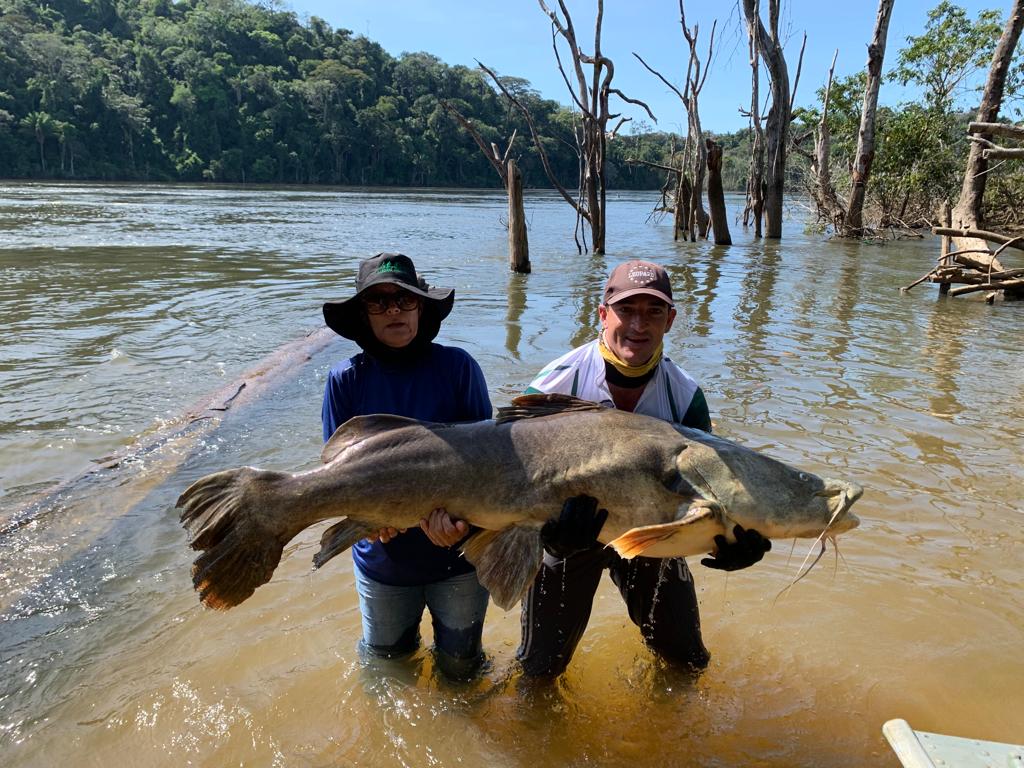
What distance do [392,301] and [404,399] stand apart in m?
0.43

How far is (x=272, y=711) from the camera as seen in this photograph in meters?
3.14

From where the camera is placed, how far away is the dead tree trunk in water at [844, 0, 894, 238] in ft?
66.2

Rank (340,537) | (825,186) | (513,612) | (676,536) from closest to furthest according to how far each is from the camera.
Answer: (676,536) → (340,537) → (513,612) → (825,186)

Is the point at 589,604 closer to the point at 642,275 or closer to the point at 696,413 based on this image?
the point at 696,413

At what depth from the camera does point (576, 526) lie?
2.48 meters

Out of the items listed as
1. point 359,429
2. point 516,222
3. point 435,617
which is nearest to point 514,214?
point 516,222

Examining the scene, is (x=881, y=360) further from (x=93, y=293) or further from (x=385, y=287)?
(x=93, y=293)

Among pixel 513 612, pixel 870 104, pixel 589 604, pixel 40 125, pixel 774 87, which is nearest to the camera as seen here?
pixel 589 604

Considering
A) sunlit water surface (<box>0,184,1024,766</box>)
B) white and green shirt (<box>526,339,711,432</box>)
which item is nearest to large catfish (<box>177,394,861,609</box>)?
white and green shirt (<box>526,339,711,432</box>)

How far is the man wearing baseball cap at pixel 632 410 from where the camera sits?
291 cm

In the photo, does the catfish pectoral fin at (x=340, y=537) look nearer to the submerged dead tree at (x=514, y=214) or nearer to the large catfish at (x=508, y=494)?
the large catfish at (x=508, y=494)

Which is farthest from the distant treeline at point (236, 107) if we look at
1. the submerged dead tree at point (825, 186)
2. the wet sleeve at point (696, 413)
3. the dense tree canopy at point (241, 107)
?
the wet sleeve at point (696, 413)

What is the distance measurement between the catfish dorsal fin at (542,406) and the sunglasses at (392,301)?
0.62 meters

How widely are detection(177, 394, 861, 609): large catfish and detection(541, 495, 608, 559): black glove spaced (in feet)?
0.19
